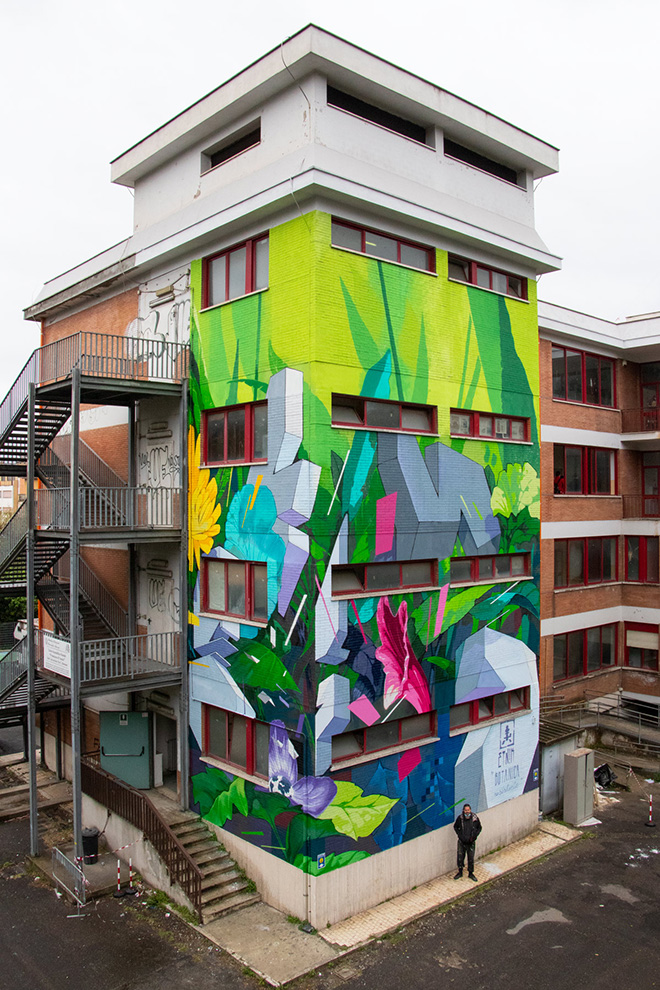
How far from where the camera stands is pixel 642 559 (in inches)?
1040

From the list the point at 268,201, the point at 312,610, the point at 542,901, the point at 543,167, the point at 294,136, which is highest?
the point at 543,167

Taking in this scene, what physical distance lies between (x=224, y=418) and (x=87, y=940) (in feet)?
33.0

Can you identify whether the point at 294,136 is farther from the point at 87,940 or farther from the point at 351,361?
the point at 87,940

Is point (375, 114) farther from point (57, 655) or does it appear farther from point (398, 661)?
point (57, 655)

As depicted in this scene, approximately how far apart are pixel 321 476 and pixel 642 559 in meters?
17.0

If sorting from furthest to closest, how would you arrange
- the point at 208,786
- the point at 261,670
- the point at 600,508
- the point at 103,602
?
the point at 600,508
the point at 103,602
the point at 208,786
the point at 261,670

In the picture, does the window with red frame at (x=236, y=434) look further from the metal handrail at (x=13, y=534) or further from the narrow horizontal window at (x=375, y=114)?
the narrow horizontal window at (x=375, y=114)

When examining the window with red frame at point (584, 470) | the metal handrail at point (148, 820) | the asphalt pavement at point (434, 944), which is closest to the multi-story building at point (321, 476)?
the metal handrail at point (148, 820)

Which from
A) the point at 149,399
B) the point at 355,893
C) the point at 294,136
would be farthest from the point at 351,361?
the point at 355,893

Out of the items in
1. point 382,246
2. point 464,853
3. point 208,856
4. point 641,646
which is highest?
point 382,246

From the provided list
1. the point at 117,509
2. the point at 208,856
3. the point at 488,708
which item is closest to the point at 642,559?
the point at 488,708

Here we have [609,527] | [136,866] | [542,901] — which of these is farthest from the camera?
[609,527]

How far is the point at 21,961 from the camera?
12.6m

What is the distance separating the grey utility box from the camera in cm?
1831
